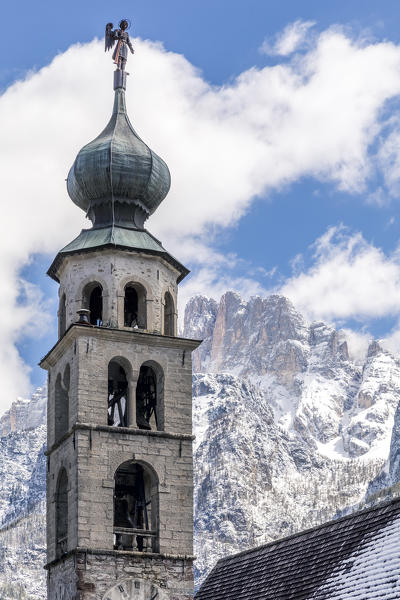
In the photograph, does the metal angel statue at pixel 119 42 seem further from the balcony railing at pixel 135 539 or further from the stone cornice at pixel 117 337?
the balcony railing at pixel 135 539

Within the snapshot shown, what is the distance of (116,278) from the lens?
128 feet

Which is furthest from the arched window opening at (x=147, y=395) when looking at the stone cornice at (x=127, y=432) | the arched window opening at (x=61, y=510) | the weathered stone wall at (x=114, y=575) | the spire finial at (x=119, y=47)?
the spire finial at (x=119, y=47)

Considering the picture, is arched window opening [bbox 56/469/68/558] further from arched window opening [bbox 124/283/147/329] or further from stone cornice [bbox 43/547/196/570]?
arched window opening [bbox 124/283/147/329]

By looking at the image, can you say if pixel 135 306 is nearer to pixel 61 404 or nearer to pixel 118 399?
pixel 118 399

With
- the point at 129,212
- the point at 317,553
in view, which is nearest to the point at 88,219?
the point at 129,212

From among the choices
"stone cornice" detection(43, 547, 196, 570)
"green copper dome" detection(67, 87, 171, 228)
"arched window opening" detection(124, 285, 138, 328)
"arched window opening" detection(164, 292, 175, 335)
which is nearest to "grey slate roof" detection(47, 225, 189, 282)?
"green copper dome" detection(67, 87, 171, 228)

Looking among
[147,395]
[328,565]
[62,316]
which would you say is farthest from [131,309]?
[328,565]

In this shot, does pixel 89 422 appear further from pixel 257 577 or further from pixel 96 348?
pixel 257 577

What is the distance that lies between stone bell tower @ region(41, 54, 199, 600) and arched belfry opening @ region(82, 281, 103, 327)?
→ 0.03 meters

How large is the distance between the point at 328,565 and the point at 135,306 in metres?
11.4

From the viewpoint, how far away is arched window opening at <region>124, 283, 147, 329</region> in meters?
39.2

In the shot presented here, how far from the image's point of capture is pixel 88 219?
41.5 meters

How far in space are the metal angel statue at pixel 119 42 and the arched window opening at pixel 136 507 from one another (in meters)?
14.5

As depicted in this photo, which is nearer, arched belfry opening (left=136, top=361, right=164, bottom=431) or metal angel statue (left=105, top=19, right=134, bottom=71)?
arched belfry opening (left=136, top=361, right=164, bottom=431)
